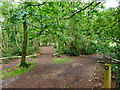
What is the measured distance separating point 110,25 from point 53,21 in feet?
8.54

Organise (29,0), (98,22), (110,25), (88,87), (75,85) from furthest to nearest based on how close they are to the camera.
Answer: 1. (98,22)
2. (110,25)
3. (75,85)
4. (88,87)
5. (29,0)

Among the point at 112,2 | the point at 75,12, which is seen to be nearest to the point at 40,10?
the point at 75,12

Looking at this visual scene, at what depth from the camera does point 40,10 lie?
10.8 feet

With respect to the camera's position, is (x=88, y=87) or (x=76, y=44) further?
(x=76, y=44)

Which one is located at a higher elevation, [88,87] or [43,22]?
[43,22]

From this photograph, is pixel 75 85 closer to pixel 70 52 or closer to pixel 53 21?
pixel 53 21

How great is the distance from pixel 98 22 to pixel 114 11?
2.89 feet

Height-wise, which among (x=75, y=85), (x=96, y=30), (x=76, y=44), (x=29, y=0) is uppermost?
(x=29, y=0)

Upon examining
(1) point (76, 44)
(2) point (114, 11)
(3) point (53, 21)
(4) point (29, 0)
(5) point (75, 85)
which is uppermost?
(4) point (29, 0)

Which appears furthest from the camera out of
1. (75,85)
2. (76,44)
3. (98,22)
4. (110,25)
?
(76,44)

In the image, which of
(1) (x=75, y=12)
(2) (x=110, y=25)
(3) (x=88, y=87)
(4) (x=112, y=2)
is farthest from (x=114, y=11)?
(3) (x=88, y=87)

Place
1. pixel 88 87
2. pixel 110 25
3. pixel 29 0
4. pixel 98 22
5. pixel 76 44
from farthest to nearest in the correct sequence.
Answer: pixel 76 44, pixel 98 22, pixel 110 25, pixel 88 87, pixel 29 0

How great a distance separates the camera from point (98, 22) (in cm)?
416

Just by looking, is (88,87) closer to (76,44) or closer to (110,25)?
(110,25)
